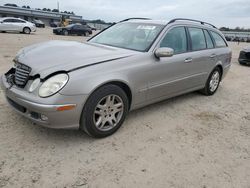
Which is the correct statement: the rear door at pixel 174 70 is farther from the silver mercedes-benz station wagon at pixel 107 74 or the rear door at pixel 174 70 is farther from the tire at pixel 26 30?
the tire at pixel 26 30

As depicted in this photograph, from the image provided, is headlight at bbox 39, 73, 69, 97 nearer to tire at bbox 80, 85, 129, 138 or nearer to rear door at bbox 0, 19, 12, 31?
tire at bbox 80, 85, 129, 138

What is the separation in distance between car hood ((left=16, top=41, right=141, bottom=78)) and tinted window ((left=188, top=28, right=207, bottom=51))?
5.25 ft

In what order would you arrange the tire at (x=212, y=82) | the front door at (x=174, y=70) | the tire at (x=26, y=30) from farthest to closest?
the tire at (x=26, y=30) < the tire at (x=212, y=82) < the front door at (x=174, y=70)

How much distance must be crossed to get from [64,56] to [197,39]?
2.84 metres

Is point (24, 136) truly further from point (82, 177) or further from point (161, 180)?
point (161, 180)

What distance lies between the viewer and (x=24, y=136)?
10.1 ft

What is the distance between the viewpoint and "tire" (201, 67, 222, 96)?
204 inches

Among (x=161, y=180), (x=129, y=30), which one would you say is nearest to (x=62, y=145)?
(x=161, y=180)

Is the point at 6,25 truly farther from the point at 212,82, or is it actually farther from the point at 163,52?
the point at 163,52

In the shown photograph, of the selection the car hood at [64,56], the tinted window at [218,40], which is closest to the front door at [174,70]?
the car hood at [64,56]

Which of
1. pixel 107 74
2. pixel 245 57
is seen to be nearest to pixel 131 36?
pixel 107 74

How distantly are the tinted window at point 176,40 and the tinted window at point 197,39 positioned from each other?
0.28m

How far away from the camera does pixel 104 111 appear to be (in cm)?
311

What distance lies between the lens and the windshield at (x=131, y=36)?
372 cm
